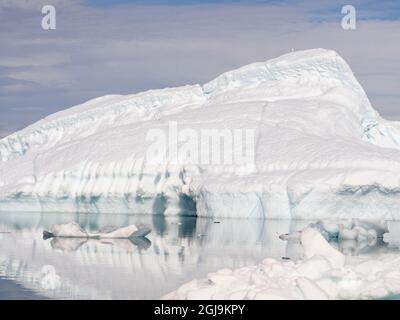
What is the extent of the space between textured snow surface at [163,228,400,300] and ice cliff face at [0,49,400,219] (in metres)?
16.4

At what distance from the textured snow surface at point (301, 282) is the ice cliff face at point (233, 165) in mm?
16418

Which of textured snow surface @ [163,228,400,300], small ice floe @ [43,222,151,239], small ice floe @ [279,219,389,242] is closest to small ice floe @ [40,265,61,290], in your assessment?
textured snow surface @ [163,228,400,300]

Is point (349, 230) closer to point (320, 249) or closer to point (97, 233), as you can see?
point (97, 233)

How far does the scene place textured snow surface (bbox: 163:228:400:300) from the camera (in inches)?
540

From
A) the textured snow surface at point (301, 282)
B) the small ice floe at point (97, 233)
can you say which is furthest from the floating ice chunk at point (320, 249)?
the small ice floe at point (97, 233)

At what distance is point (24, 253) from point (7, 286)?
19.5ft

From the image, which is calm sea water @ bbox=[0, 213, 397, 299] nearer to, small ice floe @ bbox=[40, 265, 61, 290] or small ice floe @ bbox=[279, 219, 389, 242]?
small ice floe @ bbox=[40, 265, 61, 290]

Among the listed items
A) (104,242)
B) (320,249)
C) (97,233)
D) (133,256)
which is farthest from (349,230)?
(320,249)

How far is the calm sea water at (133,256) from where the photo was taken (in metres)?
16.9

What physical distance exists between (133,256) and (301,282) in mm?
8945

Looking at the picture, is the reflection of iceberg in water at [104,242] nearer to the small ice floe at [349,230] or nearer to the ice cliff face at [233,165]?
the small ice floe at [349,230]

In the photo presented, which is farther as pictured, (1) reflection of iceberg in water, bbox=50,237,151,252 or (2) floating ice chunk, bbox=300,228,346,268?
(1) reflection of iceberg in water, bbox=50,237,151,252

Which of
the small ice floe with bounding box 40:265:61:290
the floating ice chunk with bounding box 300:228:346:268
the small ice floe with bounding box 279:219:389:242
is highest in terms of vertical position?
the floating ice chunk with bounding box 300:228:346:268
